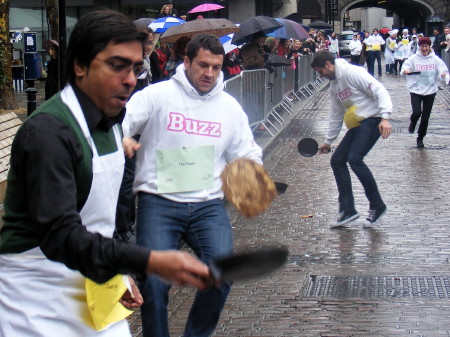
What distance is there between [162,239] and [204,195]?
13.2 inches

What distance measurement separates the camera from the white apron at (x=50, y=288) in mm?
2721

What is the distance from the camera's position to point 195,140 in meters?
4.79

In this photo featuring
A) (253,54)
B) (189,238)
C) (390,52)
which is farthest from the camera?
(390,52)

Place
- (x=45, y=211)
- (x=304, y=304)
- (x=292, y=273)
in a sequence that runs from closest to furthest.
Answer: (x=45, y=211), (x=304, y=304), (x=292, y=273)

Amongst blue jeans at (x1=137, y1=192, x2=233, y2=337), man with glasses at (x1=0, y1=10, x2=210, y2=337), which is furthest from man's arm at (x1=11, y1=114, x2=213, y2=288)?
blue jeans at (x1=137, y1=192, x2=233, y2=337)

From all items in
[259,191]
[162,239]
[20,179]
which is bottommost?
[162,239]

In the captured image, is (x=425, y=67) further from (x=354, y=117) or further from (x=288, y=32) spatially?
(x=354, y=117)

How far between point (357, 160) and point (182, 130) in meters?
4.88

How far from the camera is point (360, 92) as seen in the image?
923 centimetres

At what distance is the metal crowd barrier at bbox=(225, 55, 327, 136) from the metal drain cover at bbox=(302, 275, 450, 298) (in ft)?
18.8

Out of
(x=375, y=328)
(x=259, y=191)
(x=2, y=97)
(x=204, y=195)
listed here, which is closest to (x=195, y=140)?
(x=204, y=195)

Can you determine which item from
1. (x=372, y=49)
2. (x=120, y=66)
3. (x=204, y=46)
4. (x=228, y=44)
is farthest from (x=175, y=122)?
(x=372, y=49)

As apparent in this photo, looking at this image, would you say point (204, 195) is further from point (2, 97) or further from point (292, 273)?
point (2, 97)

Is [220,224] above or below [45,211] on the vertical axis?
below
